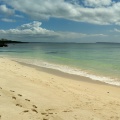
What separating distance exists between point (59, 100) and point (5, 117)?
10.9 ft

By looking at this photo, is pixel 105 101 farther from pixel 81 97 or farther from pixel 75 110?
pixel 75 110

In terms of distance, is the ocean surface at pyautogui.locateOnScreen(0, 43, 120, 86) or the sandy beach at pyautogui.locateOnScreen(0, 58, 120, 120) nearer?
the sandy beach at pyautogui.locateOnScreen(0, 58, 120, 120)

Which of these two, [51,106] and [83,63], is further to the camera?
[83,63]

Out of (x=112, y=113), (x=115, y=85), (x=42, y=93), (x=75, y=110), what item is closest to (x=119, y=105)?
(x=112, y=113)

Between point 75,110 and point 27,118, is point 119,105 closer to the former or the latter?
point 75,110

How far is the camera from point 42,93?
11.3 metres

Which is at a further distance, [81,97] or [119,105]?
[81,97]

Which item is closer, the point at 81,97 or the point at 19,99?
the point at 19,99

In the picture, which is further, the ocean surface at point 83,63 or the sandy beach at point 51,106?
the ocean surface at point 83,63

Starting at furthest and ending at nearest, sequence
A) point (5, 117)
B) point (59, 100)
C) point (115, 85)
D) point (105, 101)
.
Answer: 1. point (115, 85)
2. point (105, 101)
3. point (59, 100)
4. point (5, 117)

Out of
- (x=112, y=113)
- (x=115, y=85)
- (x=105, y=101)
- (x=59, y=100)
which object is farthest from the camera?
(x=115, y=85)

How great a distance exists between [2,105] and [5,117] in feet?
3.52

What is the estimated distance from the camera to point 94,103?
34.2 ft

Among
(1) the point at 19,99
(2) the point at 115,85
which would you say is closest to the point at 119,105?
(1) the point at 19,99
